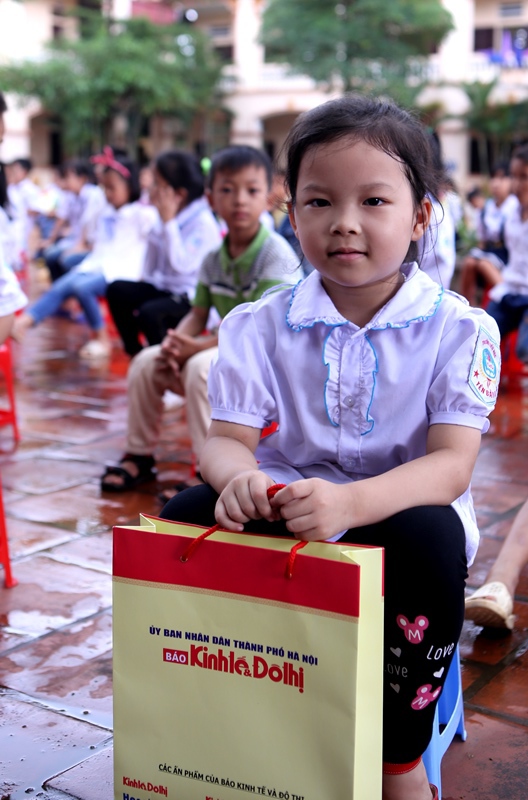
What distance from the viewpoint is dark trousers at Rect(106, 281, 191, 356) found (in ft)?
12.7

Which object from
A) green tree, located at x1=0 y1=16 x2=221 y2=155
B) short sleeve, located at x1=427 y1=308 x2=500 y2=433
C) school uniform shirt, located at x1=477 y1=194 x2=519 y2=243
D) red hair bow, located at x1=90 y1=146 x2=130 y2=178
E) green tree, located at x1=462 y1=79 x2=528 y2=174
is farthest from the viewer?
green tree, located at x1=0 y1=16 x2=221 y2=155

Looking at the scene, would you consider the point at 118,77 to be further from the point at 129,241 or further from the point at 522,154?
the point at 522,154

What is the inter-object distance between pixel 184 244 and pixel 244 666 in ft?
10.0

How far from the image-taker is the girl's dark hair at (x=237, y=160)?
305 cm

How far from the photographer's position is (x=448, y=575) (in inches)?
46.9

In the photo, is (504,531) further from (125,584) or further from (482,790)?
(125,584)

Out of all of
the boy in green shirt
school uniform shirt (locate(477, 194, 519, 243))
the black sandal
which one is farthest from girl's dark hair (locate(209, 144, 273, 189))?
school uniform shirt (locate(477, 194, 519, 243))

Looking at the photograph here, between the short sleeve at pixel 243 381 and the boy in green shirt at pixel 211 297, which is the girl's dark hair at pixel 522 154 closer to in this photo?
the boy in green shirt at pixel 211 297

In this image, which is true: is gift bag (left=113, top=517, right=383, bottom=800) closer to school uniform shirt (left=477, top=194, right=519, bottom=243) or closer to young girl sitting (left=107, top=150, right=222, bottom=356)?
young girl sitting (left=107, top=150, right=222, bottom=356)

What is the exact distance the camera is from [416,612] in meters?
1.20

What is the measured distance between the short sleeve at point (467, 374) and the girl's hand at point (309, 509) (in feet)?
0.85

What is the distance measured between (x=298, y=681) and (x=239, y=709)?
9 centimetres

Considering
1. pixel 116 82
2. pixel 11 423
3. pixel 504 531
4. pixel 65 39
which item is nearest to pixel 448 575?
pixel 504 531

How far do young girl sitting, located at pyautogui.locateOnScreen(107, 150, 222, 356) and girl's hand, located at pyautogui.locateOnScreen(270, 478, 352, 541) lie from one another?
2.76 m
